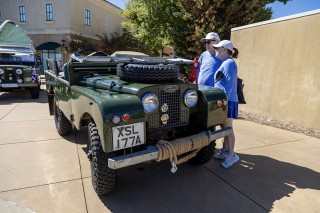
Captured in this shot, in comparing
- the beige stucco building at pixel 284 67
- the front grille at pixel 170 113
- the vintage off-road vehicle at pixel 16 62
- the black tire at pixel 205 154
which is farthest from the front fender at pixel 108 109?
the vintage off-road vehicle at pixel 16 62

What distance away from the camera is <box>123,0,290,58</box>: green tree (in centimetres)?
999

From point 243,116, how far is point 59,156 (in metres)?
4.99

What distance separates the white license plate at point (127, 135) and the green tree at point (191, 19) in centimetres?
831

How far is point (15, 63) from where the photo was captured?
9547 millimetres

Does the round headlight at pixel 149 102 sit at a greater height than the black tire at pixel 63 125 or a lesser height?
greater

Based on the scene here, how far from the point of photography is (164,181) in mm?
3238

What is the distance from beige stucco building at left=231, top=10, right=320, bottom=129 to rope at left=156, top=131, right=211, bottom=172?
3.62m

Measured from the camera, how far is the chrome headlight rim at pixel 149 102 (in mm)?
2664

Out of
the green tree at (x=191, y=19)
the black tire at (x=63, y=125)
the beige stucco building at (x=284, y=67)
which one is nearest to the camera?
the black tire at (x=63, y=125)

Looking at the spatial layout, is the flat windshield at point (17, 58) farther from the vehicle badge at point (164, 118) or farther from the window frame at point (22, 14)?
the window frame at point (22, 14)

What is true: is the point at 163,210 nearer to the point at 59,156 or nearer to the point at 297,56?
the point at 59,156

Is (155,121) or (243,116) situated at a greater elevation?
(155,121)

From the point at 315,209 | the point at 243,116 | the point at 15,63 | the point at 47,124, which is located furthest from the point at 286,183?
the point at 15,63

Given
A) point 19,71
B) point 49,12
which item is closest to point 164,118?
point 19,71
